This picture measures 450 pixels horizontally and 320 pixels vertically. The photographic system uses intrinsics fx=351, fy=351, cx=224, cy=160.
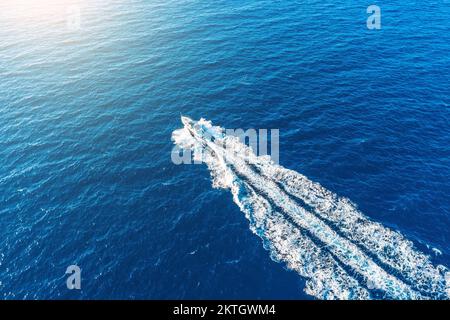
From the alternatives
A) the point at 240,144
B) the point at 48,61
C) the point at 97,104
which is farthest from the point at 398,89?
the point at 48,61

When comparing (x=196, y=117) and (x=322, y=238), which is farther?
(x=196, y=117)

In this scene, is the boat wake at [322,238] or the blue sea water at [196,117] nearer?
the boat wake at [322,238]

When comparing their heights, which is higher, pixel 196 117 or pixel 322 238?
pixel 196 117

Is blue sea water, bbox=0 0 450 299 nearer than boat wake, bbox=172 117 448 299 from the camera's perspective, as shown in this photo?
No
